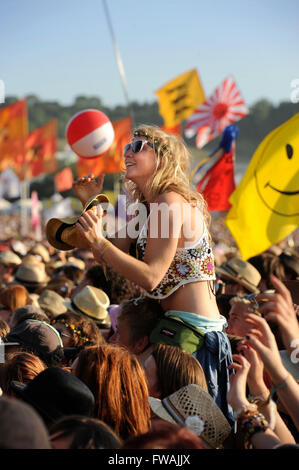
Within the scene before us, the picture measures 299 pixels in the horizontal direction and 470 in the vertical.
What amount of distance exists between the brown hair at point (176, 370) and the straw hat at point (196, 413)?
6.7 inches

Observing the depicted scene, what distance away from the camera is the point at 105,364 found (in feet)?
6.75

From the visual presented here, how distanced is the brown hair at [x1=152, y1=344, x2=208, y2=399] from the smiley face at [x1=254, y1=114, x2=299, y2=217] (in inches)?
79.1

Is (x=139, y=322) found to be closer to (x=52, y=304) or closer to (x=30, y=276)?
(x=52, y=304)

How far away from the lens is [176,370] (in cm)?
226

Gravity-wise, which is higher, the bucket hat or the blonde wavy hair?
the blonde wavy hair

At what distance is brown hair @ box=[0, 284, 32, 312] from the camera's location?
15.2 ft

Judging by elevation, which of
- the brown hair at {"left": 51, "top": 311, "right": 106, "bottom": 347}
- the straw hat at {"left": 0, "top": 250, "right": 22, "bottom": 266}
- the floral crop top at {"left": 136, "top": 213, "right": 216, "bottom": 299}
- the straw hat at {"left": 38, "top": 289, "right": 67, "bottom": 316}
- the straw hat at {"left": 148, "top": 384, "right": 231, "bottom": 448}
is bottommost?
the straw hat at {"left": 0, "top": 250, "right": 22, "bottom": 266}

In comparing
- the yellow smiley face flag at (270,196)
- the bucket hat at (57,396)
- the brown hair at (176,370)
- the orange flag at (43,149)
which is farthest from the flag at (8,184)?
the bucket hat at (57,396)

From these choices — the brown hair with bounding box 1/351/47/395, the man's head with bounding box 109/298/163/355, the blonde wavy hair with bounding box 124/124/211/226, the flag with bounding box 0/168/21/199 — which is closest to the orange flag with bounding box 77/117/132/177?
the flag with bounding box 0/168/21/199

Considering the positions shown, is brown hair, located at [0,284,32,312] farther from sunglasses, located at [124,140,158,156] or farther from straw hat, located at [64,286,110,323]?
sunglasses, located at [124,140,158,156]

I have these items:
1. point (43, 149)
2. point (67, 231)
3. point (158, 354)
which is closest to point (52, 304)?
point (67, 231)

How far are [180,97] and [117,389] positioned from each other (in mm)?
10935

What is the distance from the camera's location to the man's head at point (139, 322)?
2738mm

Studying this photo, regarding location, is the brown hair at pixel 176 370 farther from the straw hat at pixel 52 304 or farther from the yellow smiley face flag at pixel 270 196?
the straw hat at pixel 52 304
